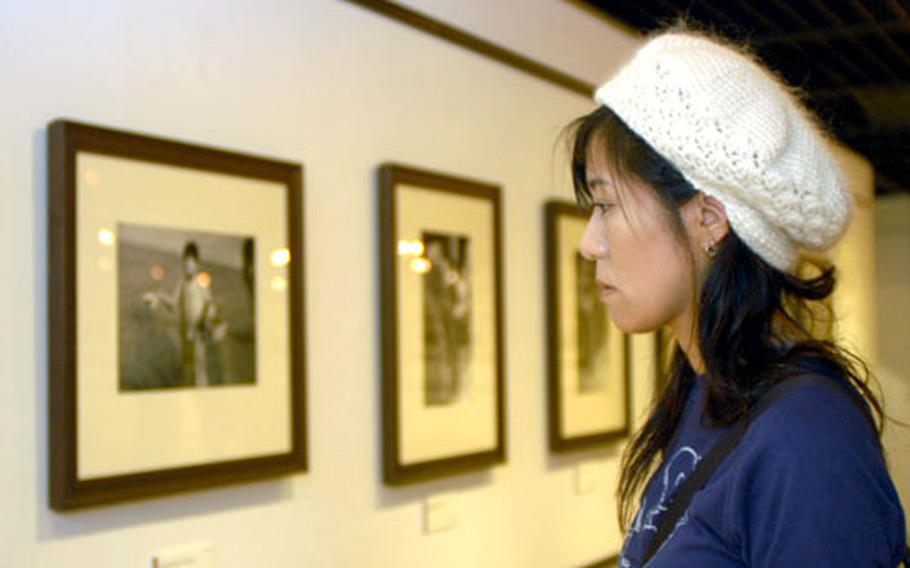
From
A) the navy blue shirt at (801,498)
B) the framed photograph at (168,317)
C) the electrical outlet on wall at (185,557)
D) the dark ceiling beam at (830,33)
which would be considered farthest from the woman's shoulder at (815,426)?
the dark ceiling beam at (830,33)

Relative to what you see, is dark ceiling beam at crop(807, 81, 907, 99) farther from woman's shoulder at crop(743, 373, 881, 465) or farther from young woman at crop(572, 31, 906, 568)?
woman's shoulder at crop(743, 373, 881, 465)

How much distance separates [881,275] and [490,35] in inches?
361

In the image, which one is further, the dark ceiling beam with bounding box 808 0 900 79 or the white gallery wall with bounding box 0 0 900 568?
the dark ceiling beam with bounding box 808 0 900 79

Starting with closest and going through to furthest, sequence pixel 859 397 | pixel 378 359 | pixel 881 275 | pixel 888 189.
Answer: pixel 859 397
pixel 378 359
pixel 888 189
pixel 881 275

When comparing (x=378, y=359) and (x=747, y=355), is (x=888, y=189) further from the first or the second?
(x=747, y=355)

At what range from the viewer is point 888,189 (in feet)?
35.7

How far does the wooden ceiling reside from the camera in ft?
17.0

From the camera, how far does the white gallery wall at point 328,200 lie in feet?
7.46

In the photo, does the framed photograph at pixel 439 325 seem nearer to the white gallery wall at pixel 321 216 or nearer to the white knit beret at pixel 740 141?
the white gallery wall at pixel 321 216

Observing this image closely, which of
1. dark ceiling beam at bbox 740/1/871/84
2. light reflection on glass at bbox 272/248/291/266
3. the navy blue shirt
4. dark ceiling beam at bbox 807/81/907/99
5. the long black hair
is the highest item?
dark ceiling beam at bbox 740/1/871/84

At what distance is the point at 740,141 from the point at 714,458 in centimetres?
42

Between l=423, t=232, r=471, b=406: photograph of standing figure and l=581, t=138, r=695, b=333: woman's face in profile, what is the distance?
6.00 feet

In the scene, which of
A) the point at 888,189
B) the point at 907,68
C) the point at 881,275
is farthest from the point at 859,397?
the point at 881,275

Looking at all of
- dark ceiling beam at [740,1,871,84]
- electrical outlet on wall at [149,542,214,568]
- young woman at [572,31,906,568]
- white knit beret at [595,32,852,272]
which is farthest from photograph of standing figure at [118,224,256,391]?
dark ceiling beam at [740,1,871,84]
